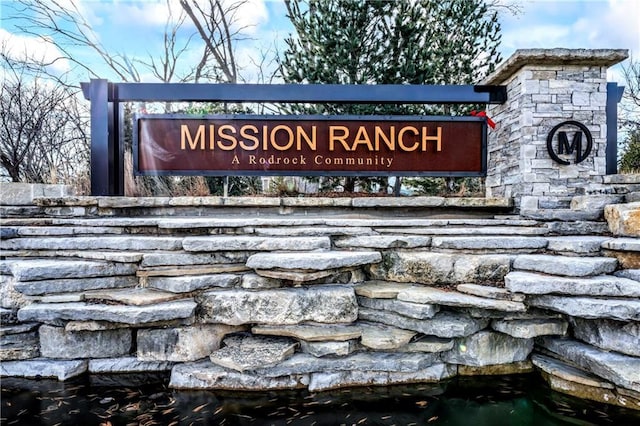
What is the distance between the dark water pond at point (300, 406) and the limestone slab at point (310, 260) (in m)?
1.03

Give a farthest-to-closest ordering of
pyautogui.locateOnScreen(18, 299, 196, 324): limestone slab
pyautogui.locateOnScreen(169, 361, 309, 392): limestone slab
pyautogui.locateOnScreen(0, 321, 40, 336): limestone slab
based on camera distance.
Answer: pyautogui.locateOnScreen(0, 321, 40, 336): limestone slab, pyautogui.locateOnScreen(169, 361, 309, 392): limestone slab, pyautogui.locateOnScreen(18, 299, 196, 324): limestone slab

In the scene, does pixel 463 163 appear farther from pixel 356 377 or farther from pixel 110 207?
pixel 110 207

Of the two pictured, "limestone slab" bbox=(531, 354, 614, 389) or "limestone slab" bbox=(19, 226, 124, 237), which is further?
"limestone slab" bbox=(19, 226, 124, 237)

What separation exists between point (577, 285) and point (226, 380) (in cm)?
286

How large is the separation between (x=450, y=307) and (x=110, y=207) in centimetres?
375

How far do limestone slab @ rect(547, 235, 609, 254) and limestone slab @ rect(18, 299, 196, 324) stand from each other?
10.9 feet

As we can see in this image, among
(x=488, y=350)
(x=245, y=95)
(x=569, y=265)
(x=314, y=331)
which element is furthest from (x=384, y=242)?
(x=245, y=95)

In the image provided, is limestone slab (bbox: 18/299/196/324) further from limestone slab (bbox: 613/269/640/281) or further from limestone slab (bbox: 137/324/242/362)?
limestone slab (bbox: 613/269/640/281)

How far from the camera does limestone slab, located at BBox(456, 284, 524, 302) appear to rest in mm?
2857

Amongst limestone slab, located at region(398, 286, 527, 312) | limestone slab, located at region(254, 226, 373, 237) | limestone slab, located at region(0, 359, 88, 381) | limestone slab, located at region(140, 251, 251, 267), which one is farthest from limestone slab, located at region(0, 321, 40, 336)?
limestone slab, located at region(398, 286, 527, 312)

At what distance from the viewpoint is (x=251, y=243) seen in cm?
322

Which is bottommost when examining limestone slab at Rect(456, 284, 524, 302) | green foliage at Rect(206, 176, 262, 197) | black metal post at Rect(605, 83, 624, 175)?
limestone slab at Rect(456, 284, 524, 302)

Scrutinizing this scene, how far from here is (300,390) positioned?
293 cm

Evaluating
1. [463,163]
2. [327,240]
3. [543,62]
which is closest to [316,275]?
[327,240]
